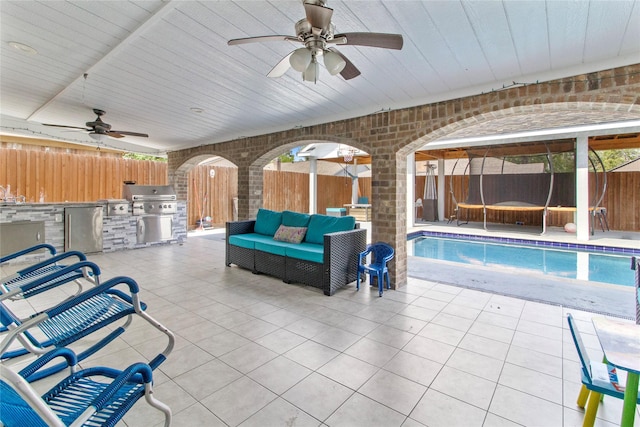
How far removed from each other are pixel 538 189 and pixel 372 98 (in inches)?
347

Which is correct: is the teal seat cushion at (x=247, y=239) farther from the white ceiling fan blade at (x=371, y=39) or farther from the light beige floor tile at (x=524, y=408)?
the light beige floor tile at (x=524, y=408)

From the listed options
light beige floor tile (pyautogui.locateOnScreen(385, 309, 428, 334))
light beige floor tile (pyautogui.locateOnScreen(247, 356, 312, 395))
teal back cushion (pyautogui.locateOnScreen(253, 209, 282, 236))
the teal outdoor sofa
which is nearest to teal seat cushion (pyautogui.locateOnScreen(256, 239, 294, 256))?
the teal outdoor sofa

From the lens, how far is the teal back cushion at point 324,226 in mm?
4602

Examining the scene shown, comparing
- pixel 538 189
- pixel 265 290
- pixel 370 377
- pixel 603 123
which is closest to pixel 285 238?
pixel 265 290

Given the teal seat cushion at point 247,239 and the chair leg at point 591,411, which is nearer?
the chair leg at point 591,411

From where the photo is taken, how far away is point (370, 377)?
228 centimetres

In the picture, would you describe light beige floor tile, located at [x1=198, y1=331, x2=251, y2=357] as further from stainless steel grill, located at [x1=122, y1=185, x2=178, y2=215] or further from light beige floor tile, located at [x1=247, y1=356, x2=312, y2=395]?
stainless steel grill, located at [x1=122, y1=185, x2=178, y2=215]

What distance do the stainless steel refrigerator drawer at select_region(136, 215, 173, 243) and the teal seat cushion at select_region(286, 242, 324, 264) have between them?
176 inches

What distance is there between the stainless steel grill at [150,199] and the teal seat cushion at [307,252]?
14.8ft

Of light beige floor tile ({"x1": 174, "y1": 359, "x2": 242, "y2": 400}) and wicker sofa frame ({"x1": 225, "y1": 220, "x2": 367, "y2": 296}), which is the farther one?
wicker sofa frame ({"x1": 225, "y1": 220, "x2": 367, "y2": 296})

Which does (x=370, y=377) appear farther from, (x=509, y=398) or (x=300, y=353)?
(x=509, y=398)

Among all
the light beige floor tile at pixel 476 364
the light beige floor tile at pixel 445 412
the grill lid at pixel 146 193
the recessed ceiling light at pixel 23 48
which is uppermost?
the recessed ceiling light at pixel 23 48

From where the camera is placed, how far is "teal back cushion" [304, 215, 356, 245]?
460 cm

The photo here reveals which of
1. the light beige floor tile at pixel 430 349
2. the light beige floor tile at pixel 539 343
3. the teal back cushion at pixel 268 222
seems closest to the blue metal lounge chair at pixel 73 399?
the light beige floor tile at pixel 430 349
